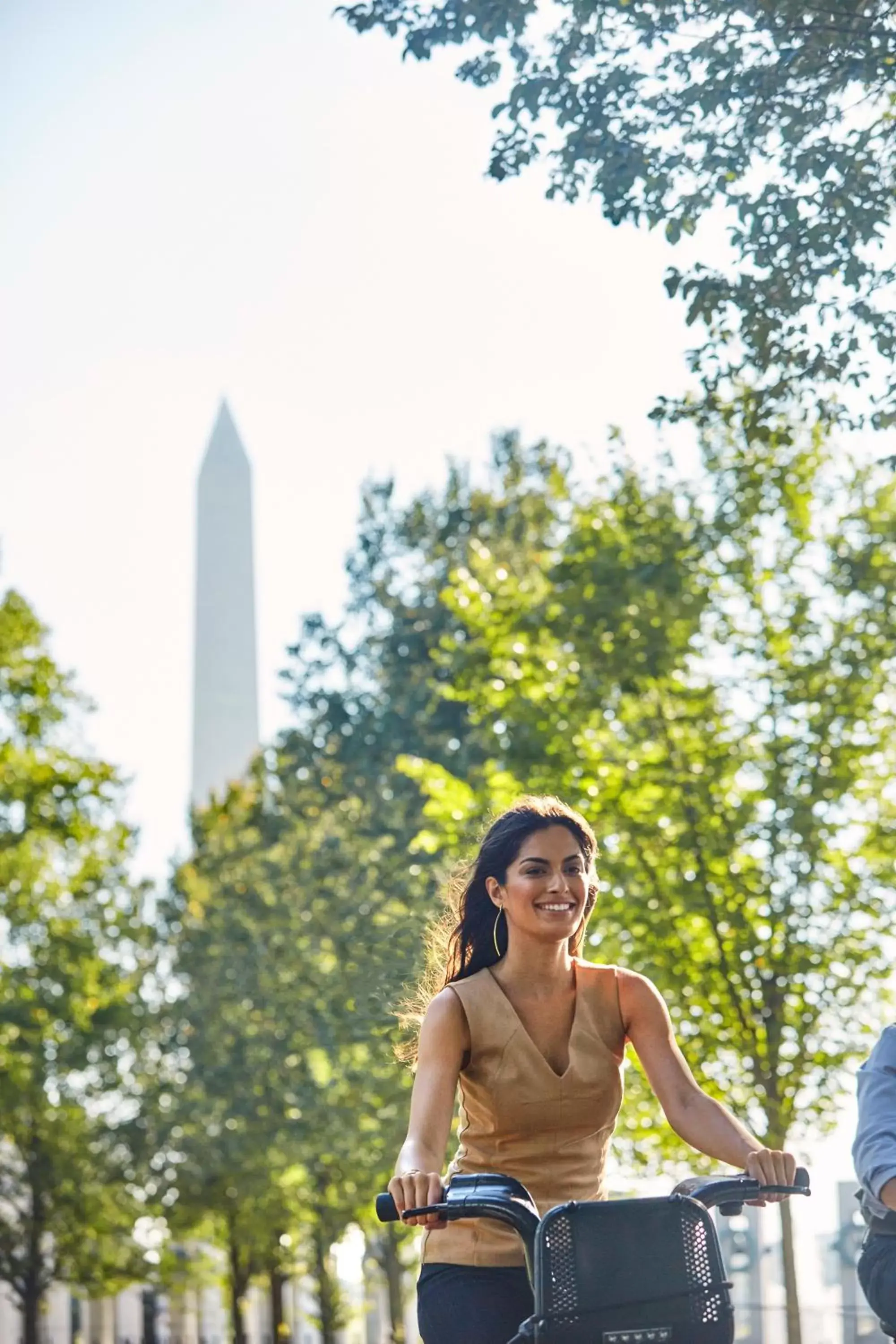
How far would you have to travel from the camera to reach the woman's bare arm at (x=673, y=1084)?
13.3ft

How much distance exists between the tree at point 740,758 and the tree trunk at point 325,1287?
55.5 feet

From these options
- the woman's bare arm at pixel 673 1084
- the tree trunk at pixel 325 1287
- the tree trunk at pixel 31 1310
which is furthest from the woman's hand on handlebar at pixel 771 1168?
the tree trunk at pixel 31 1310

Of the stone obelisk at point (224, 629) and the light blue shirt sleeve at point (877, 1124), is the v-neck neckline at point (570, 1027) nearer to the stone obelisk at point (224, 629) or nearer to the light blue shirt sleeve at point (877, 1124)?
the light blue shirt sleeve at point (877, 1124)

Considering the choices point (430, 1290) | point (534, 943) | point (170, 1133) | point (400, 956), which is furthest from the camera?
point (170, 1133)

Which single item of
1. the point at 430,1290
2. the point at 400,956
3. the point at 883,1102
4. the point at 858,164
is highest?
the point at 858,164

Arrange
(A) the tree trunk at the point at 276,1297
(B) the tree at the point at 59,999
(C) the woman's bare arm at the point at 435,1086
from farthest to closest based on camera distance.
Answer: (A) the tree trunk at the point at 276,1297 < (B) the tree at the point at 59,999 < (C) the woman's bare arm at the point at 435,1086

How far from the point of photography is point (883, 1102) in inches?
169

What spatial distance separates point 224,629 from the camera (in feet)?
183

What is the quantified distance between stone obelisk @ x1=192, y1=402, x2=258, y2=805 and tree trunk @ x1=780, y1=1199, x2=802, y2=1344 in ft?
131

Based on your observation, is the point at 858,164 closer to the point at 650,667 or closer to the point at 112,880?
the point at 650,667

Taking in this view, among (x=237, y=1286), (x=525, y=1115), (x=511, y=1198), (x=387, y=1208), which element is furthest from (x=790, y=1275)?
(x=237, y=1286)

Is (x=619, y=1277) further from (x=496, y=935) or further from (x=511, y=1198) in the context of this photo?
(x=496, y=935)

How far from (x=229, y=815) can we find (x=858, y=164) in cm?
3103

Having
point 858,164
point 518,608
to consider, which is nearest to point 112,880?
point 518,608
